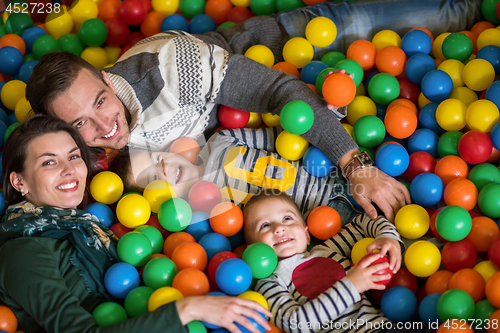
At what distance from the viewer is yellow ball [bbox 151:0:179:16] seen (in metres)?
2.73

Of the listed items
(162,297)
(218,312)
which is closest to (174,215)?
(162,297)

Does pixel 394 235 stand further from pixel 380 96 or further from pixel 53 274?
pixel 53 274

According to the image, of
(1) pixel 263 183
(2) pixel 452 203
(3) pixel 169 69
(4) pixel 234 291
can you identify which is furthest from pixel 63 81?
(2) pixel 452 203

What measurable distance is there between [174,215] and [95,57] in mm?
1351

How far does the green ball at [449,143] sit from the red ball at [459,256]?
1.45 ft

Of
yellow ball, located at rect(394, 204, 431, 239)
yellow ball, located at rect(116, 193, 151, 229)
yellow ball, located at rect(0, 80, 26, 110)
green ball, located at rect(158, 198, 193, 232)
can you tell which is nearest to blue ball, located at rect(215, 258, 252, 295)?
green ball, located at rect(158, 198, 193, 232)

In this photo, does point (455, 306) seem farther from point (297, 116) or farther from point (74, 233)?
point (74, 233)

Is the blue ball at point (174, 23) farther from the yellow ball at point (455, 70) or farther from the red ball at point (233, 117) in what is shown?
the yellow ball at point (455, 70)

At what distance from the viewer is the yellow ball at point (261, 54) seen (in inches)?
89.9

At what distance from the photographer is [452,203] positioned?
5.21 ft

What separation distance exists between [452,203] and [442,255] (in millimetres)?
201

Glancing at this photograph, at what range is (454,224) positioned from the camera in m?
1.44

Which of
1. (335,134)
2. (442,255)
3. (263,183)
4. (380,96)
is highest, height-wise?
(380,96)

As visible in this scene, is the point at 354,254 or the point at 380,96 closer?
the point at 354,254
